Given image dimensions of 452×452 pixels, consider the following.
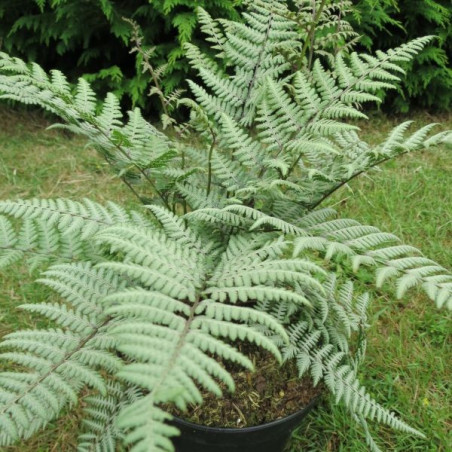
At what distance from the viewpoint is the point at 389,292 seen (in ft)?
9.66

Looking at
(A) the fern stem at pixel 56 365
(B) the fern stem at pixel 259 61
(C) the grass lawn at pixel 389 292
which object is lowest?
(C) the grass lawn at pixel 389 292

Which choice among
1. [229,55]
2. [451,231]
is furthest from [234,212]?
[451,231]

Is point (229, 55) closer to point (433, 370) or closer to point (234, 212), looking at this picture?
point (234, 212)

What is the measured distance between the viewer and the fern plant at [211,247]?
4.52 ft

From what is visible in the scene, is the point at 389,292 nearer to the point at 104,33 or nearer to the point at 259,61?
the point at 259,61

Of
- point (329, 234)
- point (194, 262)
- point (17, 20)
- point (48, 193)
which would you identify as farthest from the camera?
point (17, 20)

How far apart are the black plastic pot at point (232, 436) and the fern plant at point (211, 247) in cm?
11

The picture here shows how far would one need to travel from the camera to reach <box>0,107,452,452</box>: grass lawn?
7.25 feet

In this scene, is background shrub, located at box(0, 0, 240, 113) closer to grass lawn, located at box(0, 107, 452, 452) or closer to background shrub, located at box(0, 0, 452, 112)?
background shrub, located at box(0, 0, 452, 112)

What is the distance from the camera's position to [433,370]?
245cm

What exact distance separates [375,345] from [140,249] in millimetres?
1607

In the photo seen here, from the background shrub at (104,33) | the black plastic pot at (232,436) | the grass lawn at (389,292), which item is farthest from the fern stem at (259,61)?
the background shrub at (104,33)

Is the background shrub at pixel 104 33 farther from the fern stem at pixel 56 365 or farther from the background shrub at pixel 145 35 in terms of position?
the fern stem at pixel 56 365

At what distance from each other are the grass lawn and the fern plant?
1.24 ft
